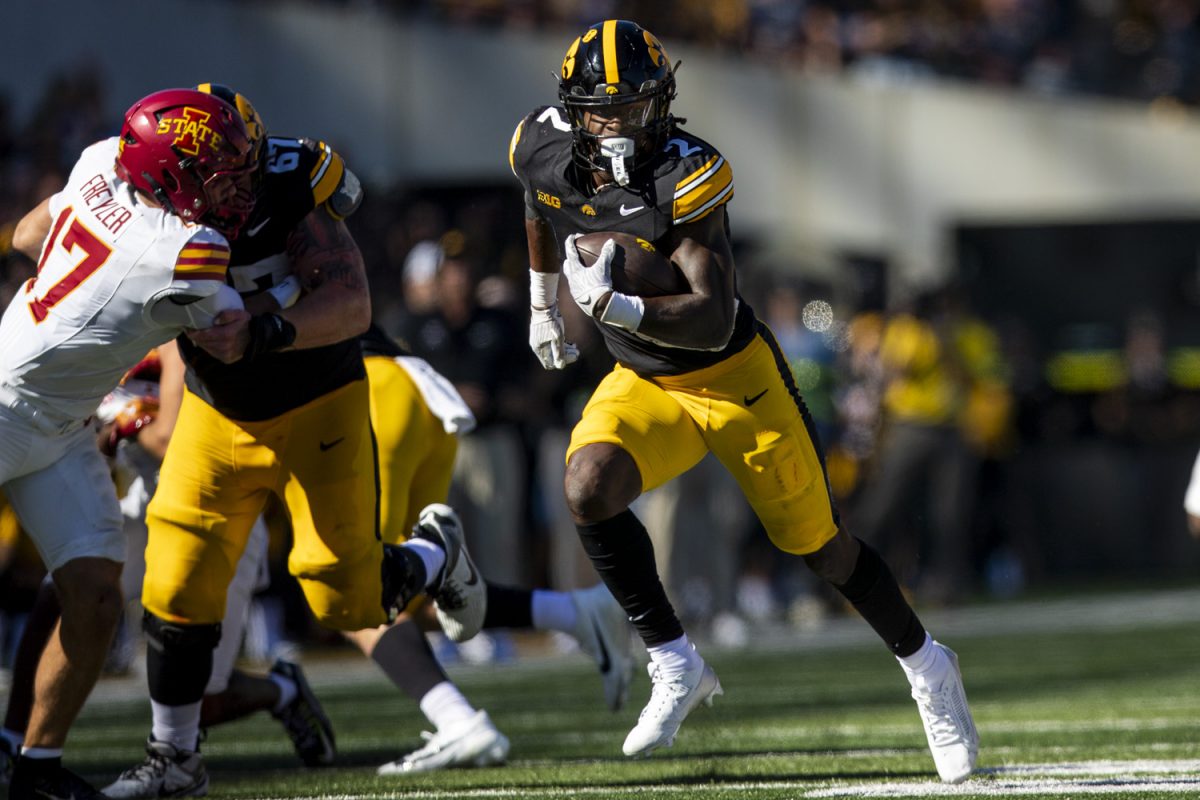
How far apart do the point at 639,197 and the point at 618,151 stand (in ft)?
0.39

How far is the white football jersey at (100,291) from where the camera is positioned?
169 inches

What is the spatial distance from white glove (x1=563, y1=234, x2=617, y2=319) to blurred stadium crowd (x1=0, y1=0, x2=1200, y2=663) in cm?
171

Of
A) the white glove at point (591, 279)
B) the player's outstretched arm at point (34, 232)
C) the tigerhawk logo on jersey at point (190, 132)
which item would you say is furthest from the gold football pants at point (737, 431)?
the player's outstretched arm at point (34, 232)

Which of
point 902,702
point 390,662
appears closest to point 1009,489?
point 902,702

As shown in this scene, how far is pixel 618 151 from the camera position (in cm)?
455

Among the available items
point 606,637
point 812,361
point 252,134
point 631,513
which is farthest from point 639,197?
point 812,361

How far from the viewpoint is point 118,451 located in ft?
18.2

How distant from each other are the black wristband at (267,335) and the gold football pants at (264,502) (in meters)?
0.39

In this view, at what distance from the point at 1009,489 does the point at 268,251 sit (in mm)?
9889

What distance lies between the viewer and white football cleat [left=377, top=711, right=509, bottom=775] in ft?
16.7

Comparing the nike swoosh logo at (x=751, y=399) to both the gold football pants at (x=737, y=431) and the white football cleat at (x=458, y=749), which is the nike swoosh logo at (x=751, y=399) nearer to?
the gold football pants at (x=737, y=431)

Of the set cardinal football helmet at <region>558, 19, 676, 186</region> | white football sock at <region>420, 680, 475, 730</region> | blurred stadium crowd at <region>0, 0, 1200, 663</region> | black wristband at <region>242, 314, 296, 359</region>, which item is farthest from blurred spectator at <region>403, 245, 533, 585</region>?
black wristband at <region>242, 314, 296, 359</region>

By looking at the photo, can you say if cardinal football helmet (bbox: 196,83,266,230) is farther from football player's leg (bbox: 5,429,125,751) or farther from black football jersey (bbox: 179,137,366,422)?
football player's leg (bbox: 5,429,125,751)

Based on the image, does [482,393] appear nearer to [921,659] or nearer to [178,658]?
[178,658]
